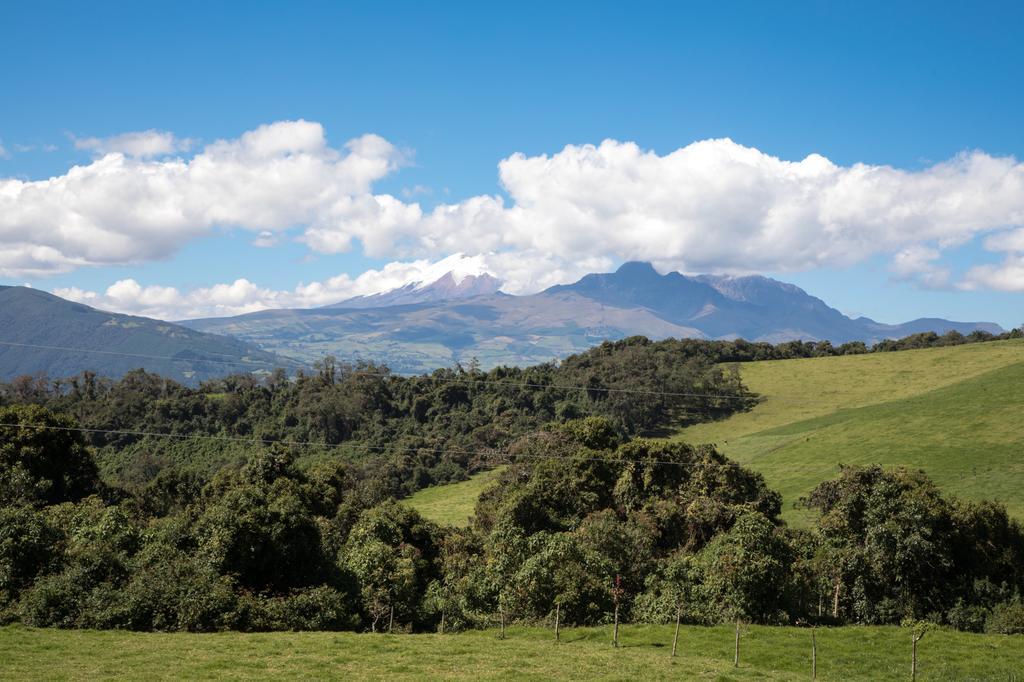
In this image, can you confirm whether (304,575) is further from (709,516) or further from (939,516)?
(939,516)

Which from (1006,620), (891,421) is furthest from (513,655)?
(891,421)

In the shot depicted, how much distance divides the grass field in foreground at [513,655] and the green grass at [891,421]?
24.7m

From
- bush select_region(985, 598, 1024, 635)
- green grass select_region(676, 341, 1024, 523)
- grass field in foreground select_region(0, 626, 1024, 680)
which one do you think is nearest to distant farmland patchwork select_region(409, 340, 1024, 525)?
green grass select_region(676, 341, 1024, 523)

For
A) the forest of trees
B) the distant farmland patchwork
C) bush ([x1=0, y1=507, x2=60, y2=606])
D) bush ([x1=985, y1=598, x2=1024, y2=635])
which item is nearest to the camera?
bush ([x1=0, y1=507, x2=60, y2=606])

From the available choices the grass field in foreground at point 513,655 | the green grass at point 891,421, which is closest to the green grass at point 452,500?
the green grass at point 891,421

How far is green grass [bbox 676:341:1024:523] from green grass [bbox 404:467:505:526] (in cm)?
2513

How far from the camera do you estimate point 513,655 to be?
74.2 feet

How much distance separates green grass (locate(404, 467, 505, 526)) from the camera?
61.7 m

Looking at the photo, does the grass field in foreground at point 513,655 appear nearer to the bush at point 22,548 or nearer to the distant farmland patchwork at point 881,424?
the bush at point 22,548

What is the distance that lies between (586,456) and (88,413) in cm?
6431

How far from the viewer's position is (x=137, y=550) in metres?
32.0

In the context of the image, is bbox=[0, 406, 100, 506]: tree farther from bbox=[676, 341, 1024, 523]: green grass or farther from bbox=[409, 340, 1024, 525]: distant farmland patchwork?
bbox=[676, 341, 1024, 523]: green grass

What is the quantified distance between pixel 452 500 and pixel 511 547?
3686 cm

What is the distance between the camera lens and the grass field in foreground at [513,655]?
19.9 metres
